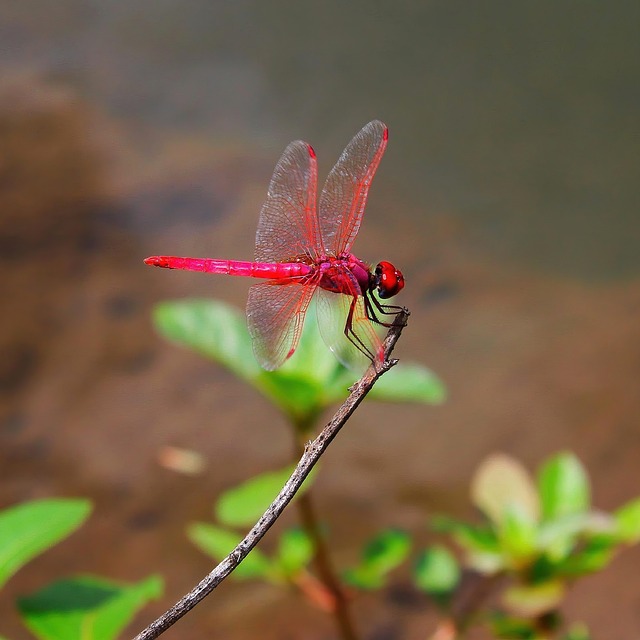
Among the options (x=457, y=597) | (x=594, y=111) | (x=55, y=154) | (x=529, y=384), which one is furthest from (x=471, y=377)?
(x=55, y=154)

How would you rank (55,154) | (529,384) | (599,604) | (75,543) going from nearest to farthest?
(599,604), (75,543), (529,384), (55,154)

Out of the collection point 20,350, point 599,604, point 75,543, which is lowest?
point 599,604

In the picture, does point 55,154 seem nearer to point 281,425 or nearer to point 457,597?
point 281,425

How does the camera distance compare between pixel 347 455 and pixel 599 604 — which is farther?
pixel 347 455

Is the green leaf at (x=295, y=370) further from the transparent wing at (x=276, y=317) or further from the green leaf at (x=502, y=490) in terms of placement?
the green leaf at (x=502, y=490)

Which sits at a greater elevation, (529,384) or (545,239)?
(545,239)

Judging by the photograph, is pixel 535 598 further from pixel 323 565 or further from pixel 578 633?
pixel 323 565
